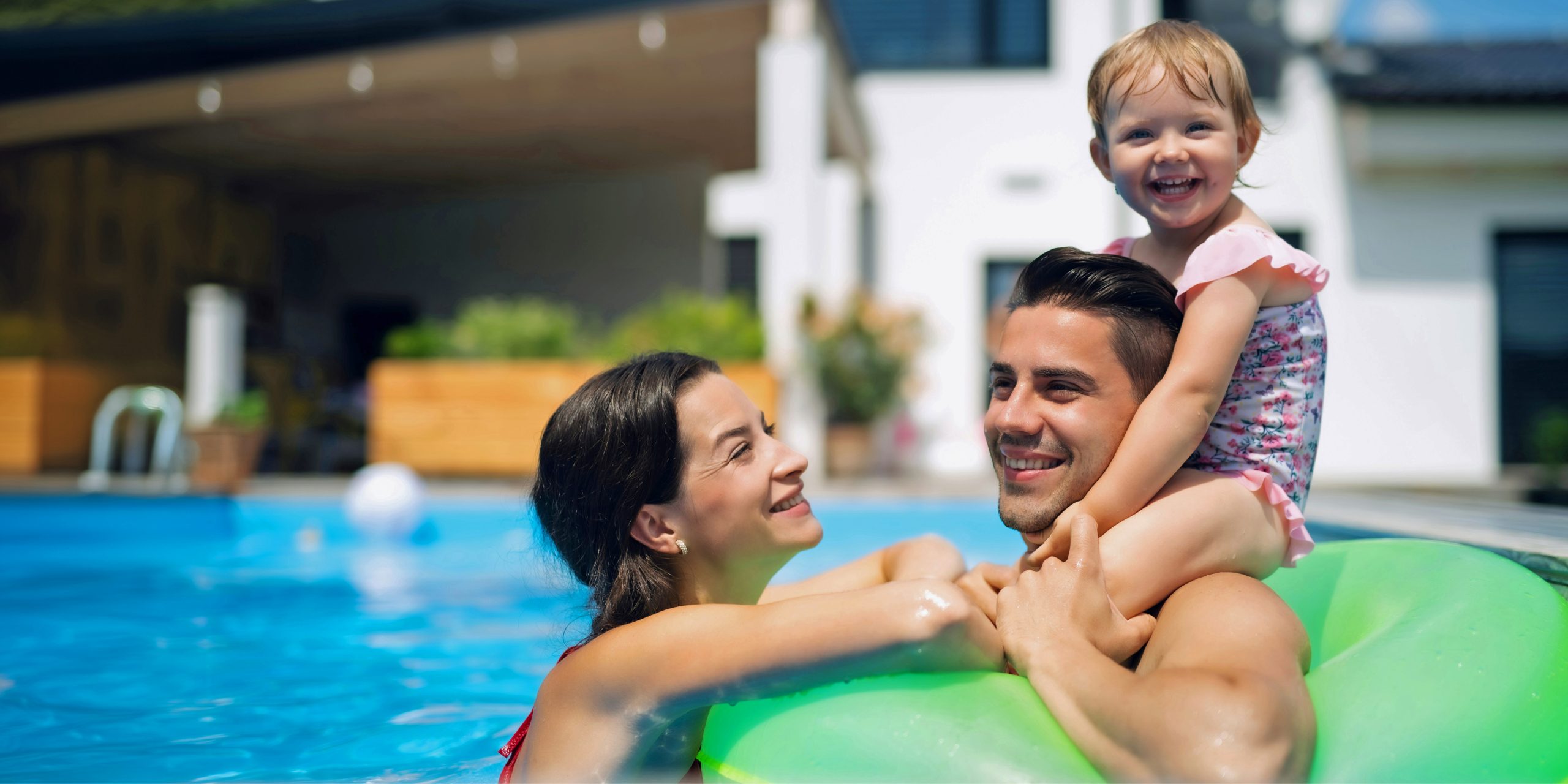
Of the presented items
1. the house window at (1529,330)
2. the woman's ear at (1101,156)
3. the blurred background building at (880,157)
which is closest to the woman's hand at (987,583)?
the woman's ear at (1101,156)

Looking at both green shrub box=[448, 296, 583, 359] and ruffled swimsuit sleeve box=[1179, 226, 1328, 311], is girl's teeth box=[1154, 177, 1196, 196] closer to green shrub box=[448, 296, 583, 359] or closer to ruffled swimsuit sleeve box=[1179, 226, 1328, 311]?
ruffled swimsuit sleeve box=[1179, 226, 1328, 311]

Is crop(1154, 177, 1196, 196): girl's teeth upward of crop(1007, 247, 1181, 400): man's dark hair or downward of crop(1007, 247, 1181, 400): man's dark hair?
upward

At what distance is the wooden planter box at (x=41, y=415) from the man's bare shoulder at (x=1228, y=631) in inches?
457

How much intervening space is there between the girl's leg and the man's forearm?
250mm

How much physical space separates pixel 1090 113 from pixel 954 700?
1374 millimetres

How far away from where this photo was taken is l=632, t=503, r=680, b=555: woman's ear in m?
2.13

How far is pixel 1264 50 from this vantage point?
12555 millimetres

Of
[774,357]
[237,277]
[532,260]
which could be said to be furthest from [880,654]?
[237,277]

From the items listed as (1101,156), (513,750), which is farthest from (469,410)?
(1101,156)

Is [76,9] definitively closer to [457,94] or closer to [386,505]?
[457,94]

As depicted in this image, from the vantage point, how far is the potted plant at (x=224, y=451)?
30.3 ft

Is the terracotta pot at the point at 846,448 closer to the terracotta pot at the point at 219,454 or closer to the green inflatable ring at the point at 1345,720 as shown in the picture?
the terracotta pot at the point at 219,454

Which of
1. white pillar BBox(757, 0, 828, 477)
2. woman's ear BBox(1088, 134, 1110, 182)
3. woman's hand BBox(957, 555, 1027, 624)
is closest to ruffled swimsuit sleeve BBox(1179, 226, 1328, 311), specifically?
woman's ear BBox(1088, 134, 1110, 182)

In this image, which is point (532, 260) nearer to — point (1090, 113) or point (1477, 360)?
point (1477, 360)
